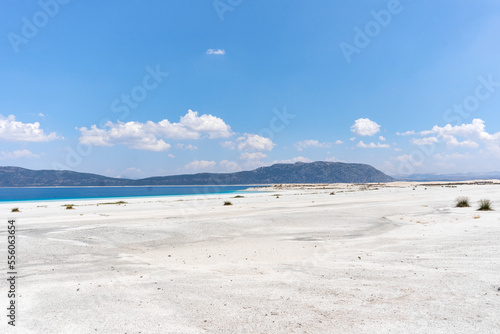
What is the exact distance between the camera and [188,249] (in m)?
10.6

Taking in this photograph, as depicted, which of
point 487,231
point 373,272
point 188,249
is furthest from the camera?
point 487,231

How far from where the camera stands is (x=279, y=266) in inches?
314

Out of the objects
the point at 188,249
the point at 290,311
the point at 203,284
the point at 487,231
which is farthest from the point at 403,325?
the point at 487,231

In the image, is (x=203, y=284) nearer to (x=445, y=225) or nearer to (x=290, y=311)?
(x=290, y=311)

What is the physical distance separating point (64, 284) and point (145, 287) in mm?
1771

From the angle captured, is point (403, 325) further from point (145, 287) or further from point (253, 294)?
point (145, 287)

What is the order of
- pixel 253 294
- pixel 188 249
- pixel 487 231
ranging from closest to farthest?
1. pixel 253 294
2. pixel 188 249
3. pixel 487 231

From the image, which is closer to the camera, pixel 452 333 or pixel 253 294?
pixel 452 333

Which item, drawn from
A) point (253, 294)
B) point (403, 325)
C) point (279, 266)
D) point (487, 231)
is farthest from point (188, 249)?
point (487, 231)

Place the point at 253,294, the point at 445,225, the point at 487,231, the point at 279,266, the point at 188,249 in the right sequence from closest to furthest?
1. the point at 253,294
2. the point at 279,266
3. the point at 188,249
4. the point at 487,231
5. the point at 445,225

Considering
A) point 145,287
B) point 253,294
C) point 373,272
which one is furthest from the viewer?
point 373,272

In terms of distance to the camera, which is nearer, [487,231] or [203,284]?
[203,284]

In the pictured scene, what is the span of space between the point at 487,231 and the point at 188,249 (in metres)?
10.8

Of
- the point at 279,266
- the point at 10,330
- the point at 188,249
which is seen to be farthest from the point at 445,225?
the point at 10,330
